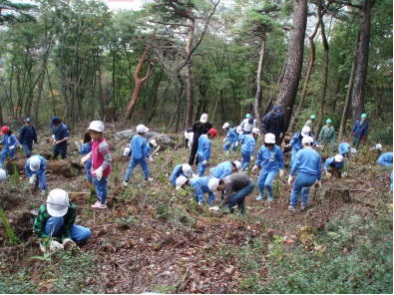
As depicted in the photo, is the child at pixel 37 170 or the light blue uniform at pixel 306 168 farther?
the child at pixel 37 170

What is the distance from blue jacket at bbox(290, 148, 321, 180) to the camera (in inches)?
344

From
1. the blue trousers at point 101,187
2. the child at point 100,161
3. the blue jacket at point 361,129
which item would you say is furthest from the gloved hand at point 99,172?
the blue jacket at point 361,129

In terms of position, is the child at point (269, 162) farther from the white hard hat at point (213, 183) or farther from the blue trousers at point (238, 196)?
the white hard hat at point (213, 183)

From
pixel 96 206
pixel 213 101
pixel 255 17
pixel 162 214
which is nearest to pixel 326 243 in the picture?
pixel 162 214

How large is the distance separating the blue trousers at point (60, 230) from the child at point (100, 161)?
1.46 m

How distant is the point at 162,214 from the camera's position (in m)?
7.29

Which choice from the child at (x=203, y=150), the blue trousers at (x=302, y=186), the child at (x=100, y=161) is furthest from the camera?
the child at (x=203, y=150)

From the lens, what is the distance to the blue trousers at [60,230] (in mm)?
5836

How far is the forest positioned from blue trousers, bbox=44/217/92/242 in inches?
10.5

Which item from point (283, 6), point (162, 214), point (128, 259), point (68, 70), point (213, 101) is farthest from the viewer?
point (213, 101)

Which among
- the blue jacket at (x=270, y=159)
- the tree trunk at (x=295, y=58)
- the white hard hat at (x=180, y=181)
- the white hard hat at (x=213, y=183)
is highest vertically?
the tree trunk at (x=295, y=58)

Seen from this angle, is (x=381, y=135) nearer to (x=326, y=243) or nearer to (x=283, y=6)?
(x=283, y=6)

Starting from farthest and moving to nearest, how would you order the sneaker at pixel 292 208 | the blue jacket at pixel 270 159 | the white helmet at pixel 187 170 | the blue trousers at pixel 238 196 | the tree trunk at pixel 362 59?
the tree trunk at pixel 362 59
the blue jacket at pixel 270 159
the white helmet at pixel 187 170
the sneaker at pixel 292 208
the blue trousers at pixel 238 196

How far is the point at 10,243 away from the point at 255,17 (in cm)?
1683
